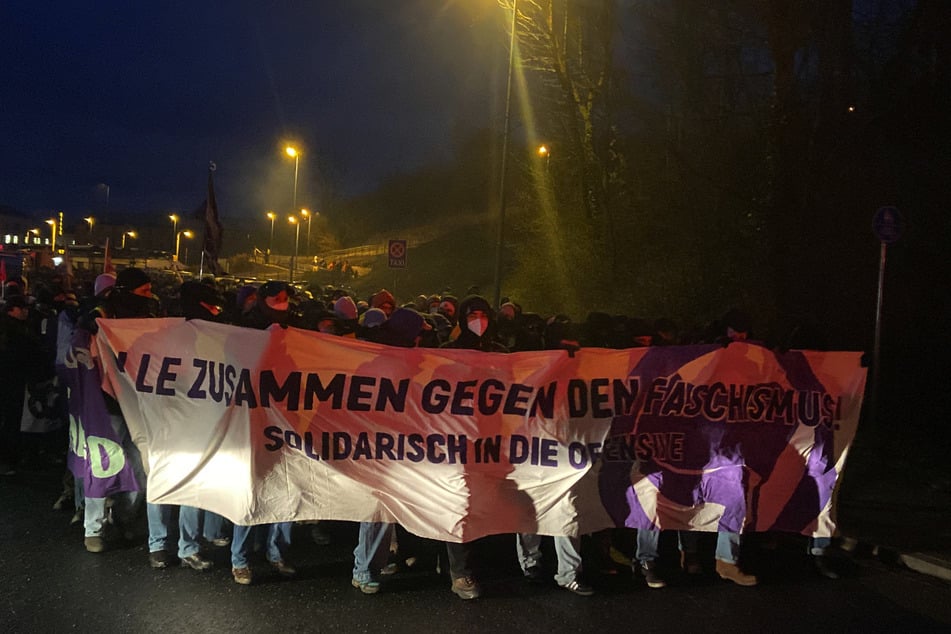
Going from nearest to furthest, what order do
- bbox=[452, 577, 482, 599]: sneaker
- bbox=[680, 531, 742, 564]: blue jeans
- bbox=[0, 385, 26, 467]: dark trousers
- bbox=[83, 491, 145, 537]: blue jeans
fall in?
bbox=[452, 577, 482, 599]: sneaker < bbox=[680, 531, 742, 564]: blue jeans < bbox=[83, 491, 145, 537]: blue jeans < bbox=[0, 385, 26, 467]: dark trousers

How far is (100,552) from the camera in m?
5.55

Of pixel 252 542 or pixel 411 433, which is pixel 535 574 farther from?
pixel 252 542

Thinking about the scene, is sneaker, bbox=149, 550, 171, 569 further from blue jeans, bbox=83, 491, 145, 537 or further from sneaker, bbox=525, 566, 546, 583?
sneaker, bbox=525, 566, 546, 583

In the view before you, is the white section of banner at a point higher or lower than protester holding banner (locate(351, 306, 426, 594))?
higher

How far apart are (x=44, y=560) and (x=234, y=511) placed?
145cm

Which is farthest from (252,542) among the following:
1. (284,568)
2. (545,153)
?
(545,153)

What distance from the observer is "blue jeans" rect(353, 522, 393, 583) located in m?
5.09

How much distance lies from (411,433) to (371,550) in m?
0.80

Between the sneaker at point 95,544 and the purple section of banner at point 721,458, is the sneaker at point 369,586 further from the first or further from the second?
the sneaker at point 95,544

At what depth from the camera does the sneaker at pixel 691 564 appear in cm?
556

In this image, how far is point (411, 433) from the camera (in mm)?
5266

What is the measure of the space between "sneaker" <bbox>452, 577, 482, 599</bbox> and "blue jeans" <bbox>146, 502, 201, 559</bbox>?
182cm

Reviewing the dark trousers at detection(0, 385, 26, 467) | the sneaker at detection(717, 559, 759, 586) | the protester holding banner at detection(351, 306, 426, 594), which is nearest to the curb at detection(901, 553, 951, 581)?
the sneaker at detection(717, 559, 759, 586)

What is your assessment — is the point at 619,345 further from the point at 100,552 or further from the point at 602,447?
the point at 100,552
